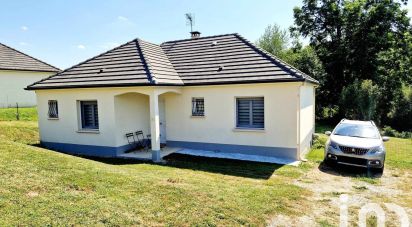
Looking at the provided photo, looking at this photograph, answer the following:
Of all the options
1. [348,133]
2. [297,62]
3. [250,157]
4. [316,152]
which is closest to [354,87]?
[297,62]

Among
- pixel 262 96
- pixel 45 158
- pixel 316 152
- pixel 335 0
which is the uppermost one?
pixel 335 0

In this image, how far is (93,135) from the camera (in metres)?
14.1

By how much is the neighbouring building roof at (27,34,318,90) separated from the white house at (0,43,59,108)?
40.5ft

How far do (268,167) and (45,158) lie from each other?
306 inches

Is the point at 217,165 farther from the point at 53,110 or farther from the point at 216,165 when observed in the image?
the point at 53,110

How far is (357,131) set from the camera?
12.1 m

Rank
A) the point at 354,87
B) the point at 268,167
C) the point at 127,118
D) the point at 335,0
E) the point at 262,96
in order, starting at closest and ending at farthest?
1. the point at 268,167
2. the point at 262,96
3. the point at 127,118
4. the point at 354,87
5. the point at 335,0

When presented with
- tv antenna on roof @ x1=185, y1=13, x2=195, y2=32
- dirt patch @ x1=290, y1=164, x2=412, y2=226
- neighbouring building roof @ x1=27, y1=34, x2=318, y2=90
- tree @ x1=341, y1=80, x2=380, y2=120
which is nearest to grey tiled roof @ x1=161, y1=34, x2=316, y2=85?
neighbouring building roof @ x1=27, y1=34, x2=318, y2=90

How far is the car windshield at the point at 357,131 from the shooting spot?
11812 millimetres

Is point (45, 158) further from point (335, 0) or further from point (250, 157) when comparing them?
point (335, 0)

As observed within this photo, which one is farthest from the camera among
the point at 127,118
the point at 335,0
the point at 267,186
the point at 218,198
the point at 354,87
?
the point at 335,0

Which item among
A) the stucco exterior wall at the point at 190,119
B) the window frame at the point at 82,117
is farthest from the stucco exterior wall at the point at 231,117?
the window frame at the point at 82,117

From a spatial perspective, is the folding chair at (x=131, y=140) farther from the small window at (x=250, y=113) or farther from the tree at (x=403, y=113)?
the tree at (x=403, y=113)

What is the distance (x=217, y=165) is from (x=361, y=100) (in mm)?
19167
